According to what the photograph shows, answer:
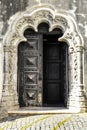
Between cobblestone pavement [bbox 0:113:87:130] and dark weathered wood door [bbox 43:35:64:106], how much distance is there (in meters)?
1.88

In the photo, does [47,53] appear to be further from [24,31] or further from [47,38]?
[24,31]

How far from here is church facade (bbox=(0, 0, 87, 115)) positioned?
27.0 feet

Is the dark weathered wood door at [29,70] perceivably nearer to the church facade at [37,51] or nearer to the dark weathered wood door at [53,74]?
the church facade at [37,51]

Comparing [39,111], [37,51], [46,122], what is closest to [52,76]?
[37,51]

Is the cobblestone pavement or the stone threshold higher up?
the stone threshold

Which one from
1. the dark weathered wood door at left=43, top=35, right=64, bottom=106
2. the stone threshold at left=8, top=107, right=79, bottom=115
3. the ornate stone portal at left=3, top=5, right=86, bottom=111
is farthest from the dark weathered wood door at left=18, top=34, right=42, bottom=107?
the dark weathered wood door at left=43, top=35, right=64, bottom=106

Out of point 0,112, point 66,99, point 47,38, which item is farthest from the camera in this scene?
point 47,38

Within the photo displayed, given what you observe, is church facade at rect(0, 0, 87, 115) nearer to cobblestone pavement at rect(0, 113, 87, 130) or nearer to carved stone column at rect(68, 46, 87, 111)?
carved stone column at rect(68, 46, 87, 111)

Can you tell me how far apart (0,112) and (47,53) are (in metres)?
2.51

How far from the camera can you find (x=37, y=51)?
8758 millimetres

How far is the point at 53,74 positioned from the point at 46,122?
299 centimetres

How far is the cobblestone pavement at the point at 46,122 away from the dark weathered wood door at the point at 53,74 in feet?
6.18

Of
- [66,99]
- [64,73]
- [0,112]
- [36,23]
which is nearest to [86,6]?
[36,23]

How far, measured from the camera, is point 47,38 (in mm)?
9398
